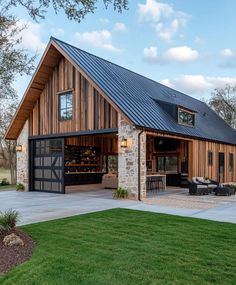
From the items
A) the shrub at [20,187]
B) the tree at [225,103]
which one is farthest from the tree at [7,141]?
the tree at [225,103]

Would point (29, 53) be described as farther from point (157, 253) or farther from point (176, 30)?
point (176, 30)

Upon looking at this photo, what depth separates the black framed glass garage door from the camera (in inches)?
612

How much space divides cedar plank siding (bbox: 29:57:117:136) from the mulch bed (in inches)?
312

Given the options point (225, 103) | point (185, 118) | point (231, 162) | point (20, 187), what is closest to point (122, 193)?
point (185, 118)

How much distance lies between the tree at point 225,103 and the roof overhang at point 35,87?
24.3m

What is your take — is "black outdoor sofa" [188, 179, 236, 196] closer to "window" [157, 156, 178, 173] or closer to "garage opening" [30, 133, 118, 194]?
"window" [157, 156, 178, 173]

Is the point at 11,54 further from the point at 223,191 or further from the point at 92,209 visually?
the point at 223,191

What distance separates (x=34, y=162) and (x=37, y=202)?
522cm

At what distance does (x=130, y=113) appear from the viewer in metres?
12.6

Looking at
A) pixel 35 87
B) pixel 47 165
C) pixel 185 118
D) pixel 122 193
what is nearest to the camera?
pixel 122 193

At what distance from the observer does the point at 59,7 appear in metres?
6.25

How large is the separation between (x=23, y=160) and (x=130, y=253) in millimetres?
13035

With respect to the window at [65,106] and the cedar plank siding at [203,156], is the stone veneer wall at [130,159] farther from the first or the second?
the cedar plank siding at [203,156]

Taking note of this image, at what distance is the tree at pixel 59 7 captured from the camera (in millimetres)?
6211
